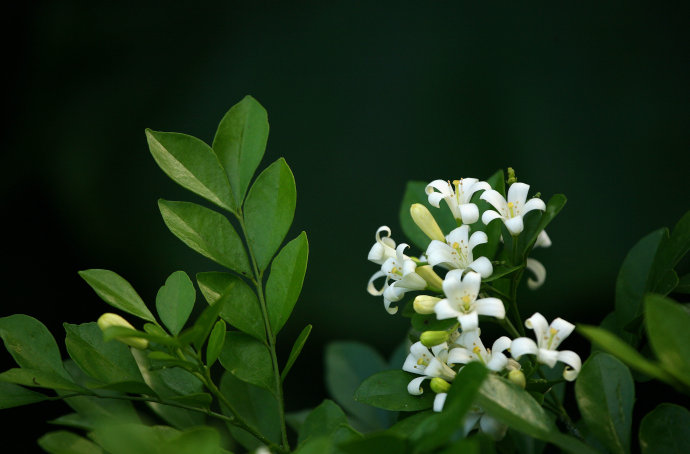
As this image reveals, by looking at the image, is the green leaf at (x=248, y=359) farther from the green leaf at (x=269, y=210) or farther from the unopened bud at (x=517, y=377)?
the unopened bud at (x=517, y=377)

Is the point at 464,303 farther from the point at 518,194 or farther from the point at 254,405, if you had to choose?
the point at 254,405

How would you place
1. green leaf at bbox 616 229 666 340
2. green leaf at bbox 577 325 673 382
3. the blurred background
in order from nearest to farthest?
green leaf at bbox 577 325 673 382 < green leaf at bbox 616 229 666 340 < the blurred background

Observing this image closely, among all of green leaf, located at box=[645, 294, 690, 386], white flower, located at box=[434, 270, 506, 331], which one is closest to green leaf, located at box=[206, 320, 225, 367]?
white flower, located at box=[434, 270, 506, 331]

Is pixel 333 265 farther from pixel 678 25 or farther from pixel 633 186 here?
pixel 678 25

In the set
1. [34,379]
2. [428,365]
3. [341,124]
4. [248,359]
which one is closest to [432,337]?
[428,365]

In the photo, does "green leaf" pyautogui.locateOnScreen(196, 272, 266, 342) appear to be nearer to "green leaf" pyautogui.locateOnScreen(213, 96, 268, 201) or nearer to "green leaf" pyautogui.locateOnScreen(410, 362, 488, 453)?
"green leaf" pyautogui.locateOnScreen(213, 96, 268, 201)

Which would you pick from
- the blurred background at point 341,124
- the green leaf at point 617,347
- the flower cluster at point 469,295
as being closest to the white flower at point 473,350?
the flower cluster at point 469,295

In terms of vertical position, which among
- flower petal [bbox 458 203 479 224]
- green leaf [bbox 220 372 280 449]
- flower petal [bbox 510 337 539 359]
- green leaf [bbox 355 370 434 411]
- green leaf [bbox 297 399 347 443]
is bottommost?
green leaf [bbox 220 372 280 449]

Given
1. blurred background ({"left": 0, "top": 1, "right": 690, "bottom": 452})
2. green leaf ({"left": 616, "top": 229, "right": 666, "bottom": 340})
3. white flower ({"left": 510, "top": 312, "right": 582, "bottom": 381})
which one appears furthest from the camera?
blurred background ({"left": 0, "top": 1, "right": 690, "bottom": 452})
